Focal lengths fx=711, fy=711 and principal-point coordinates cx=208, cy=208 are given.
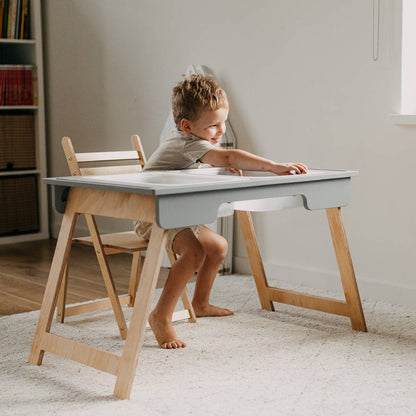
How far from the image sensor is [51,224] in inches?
185

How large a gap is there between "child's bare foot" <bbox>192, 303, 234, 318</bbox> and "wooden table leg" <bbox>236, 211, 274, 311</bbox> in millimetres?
168

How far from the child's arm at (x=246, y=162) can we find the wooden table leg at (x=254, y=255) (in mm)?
477

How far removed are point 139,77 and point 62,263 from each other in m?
2.03

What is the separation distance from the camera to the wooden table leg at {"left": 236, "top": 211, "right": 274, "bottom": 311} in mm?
2807

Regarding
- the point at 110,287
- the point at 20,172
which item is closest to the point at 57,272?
the point at 110,287

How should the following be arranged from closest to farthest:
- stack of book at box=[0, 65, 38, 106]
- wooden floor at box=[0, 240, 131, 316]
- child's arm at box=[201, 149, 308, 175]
Answer: 1. child's arm at box=[201, 149, 308, 175]
2. wooden floor at box=[0, 240, 131, 316]
3. stack of book at box=[0, 65, 38, 106]

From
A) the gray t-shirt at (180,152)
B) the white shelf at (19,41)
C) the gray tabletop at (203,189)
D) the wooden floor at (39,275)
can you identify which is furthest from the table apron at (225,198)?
A: the white shelf at (19,41)

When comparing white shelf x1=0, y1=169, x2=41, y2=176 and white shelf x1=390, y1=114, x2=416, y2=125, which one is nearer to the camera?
white shelf x1=390, y1=114, x2=416, y2=125

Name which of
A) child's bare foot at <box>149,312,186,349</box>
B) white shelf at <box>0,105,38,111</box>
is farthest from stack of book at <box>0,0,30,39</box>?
child's bare foot at <box>149,312,186,349</box>

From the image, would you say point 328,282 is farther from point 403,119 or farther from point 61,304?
point 61,304

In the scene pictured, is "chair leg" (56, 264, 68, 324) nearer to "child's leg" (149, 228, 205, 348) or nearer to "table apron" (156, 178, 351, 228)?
"child's leg" (149, 228, 205, 348)

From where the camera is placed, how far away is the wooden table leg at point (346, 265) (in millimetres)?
2498

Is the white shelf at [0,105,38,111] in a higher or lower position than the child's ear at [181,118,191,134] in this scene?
higher

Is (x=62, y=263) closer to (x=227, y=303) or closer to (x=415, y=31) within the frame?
(x=227, y=303)
